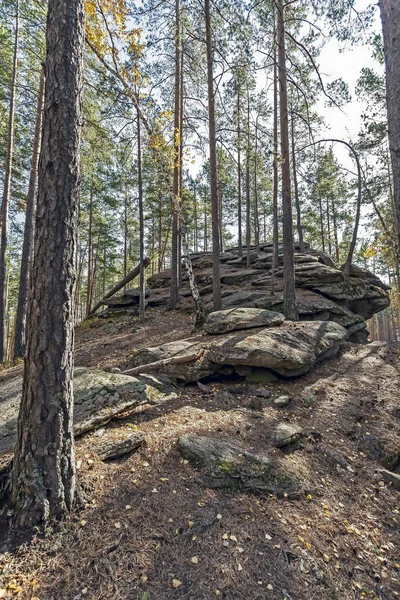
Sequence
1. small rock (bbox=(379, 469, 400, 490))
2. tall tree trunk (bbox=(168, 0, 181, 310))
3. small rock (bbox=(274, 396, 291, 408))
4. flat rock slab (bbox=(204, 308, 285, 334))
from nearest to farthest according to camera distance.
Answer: small rock (bbox=(379, 469, 400, 490)), small rock (bbox=(274, 396, 291, 408)), flat rock slab (bbox=(204, 308, 285, 334)), tall tree trunk (bbox=(168, 0, 181, 310))

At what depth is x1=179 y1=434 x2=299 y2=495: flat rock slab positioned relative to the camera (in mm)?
3326

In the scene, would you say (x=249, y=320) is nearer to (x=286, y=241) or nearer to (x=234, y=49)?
(x=286, y=241)

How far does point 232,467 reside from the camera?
3455mm

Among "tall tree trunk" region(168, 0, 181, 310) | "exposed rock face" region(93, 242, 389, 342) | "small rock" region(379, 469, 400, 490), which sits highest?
"tall tree trunk" region(168, 0, 181, 310)

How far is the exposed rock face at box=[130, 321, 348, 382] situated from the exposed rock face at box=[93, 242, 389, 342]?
338 cm

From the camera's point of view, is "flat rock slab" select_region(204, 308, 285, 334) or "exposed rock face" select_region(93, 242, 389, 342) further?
"exposed rock face" select_region(93, 242, 389, 342)

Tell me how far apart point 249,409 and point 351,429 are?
6.08 feet

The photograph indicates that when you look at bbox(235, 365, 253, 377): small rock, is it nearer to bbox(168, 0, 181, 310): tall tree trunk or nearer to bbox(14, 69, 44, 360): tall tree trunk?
bbox(168, 0, 181, 310): tall tree trunk

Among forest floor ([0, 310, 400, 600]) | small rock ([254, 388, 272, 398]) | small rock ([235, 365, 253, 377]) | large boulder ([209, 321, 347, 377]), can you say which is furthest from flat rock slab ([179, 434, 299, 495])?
small rock ([235, 365, 253, 377])

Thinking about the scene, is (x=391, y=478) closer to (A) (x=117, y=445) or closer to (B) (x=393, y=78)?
A: (A) (x=117, y=445)

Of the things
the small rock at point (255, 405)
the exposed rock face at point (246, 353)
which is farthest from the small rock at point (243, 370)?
the small rock at point (255, 405)

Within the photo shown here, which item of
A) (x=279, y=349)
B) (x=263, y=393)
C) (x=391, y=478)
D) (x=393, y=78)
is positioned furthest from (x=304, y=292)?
(x=393, y=78)

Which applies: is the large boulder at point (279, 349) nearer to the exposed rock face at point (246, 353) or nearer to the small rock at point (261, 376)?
the exposed rock face at point (246, 353)

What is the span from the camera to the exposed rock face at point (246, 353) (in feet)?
19.2
